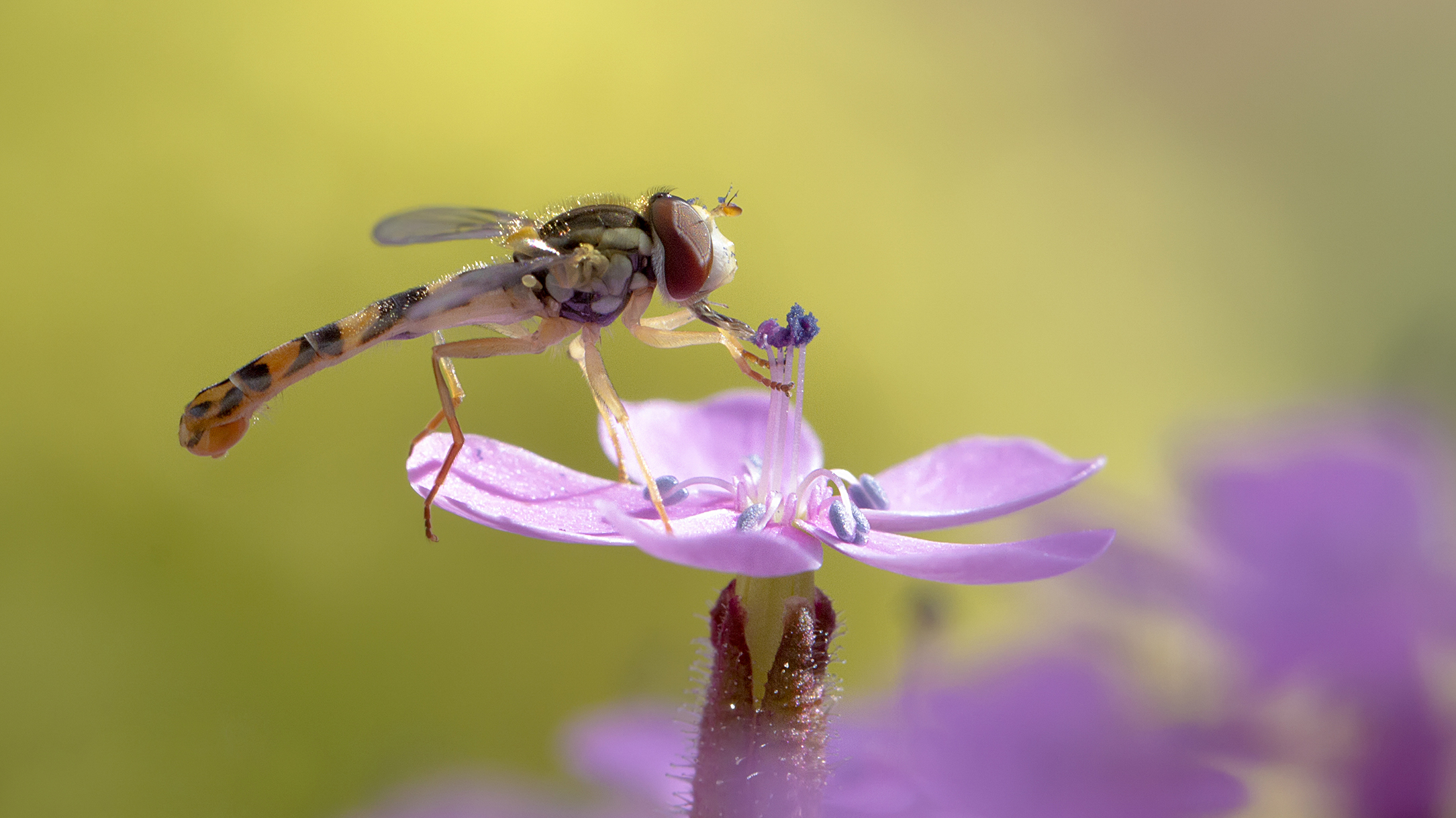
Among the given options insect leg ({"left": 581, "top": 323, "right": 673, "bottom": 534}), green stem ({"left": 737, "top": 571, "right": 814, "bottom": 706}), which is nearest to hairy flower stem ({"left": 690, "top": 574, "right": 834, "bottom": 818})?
green stem ({"left": 737, "top": 571, "right": 814, "bottom": 706})

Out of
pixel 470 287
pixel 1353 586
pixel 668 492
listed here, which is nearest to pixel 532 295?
pixel 470 287

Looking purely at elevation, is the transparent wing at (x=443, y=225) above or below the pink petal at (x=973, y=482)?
above

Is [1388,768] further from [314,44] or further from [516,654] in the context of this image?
[314,44]

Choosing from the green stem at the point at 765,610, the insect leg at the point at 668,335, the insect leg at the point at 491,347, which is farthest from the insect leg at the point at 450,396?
the green stem at the point at 765,610

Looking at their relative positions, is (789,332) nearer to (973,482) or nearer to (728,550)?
(973,482)

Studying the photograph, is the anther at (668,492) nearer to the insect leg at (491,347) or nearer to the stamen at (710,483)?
the stamen at (710,483)

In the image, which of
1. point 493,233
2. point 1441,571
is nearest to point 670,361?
point 493,233
